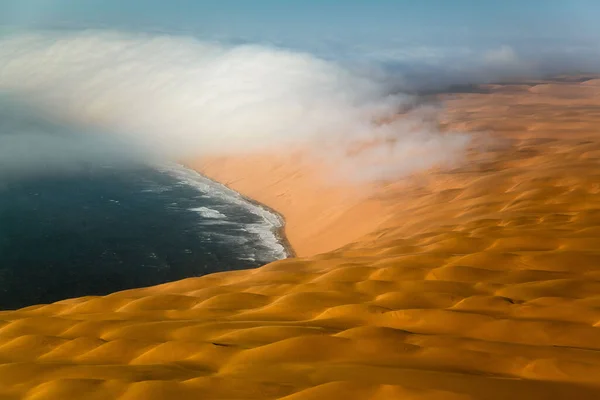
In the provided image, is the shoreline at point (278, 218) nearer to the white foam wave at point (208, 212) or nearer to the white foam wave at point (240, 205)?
the white foam wave at point (240, 205)

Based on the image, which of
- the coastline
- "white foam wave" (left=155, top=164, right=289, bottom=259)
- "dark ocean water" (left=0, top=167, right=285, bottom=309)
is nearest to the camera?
"dark ocean water" (left=0, top=167, right=285, bottom=309)

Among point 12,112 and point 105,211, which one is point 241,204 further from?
point 12,112

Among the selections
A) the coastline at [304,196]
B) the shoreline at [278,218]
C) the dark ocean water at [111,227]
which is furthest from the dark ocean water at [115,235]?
the coastline at [304,196]

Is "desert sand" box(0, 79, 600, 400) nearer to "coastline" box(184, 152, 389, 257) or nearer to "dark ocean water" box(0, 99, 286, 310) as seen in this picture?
"coastline" box(184, 152, 389, 257)

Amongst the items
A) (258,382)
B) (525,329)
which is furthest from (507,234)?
(258,382)

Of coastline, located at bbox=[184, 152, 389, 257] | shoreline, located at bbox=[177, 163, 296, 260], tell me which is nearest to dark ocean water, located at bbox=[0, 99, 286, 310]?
shoreline, located at bbox=[177, 163, 296, 260]

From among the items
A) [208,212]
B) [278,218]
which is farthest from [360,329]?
[208,212]
